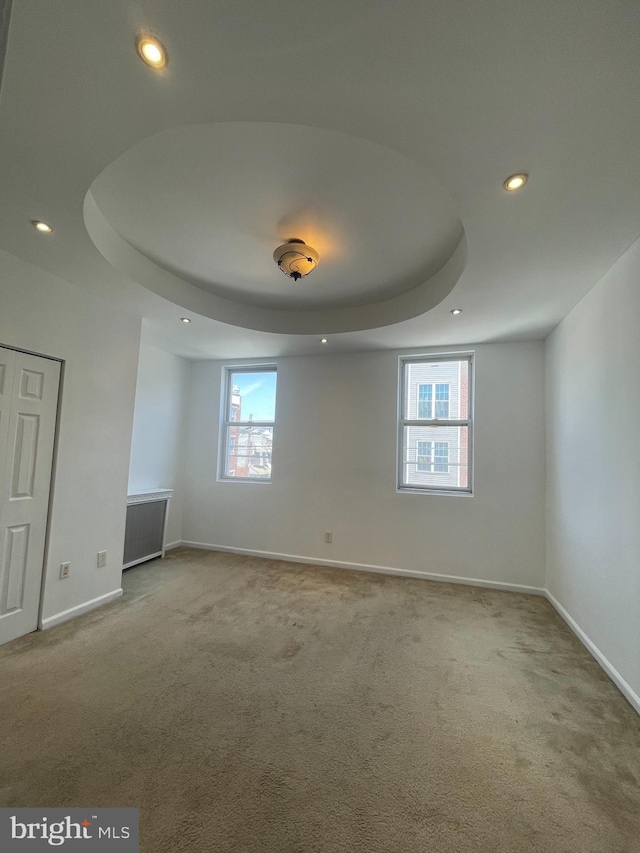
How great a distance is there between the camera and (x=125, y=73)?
3.87 ft

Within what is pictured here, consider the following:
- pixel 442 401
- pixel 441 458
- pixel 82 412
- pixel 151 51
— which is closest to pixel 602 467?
pixel 441 458

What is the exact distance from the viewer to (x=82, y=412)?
2812 mm

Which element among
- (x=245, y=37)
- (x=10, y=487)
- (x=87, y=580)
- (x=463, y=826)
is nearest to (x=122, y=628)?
(x=87, y=580)

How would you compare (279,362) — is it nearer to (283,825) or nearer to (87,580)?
(87,580)

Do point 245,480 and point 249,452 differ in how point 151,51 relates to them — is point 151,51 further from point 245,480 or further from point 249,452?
point 245,480

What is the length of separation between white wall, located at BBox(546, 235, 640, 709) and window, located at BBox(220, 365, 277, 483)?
3133 mm

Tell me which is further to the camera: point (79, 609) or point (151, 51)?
point (79, 609)

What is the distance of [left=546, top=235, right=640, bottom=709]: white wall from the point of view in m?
2.02

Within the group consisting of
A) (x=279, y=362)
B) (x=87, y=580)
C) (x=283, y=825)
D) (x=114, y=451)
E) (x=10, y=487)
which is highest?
(x=279, y=362)

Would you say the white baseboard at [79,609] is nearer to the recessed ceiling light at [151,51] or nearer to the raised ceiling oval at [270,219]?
the raised ceiling oval at [270,219]

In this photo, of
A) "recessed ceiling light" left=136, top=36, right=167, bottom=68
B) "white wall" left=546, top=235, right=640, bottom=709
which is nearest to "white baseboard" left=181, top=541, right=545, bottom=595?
"white wall" left=546, top=235, right=640, bottom=709

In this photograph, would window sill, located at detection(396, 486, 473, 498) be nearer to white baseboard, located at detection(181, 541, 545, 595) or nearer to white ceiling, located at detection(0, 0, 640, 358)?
white baseboard, located at detection(181, 541, 545, 595)

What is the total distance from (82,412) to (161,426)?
1.64m

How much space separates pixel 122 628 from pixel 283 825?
73.1 inches
